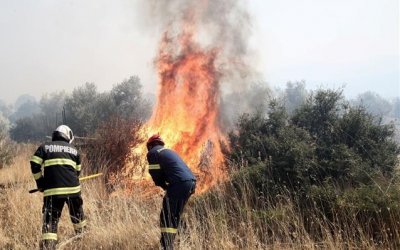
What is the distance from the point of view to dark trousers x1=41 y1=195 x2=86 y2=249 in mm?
5832

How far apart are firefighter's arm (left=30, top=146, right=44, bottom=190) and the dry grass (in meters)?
0.98

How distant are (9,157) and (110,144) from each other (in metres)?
6.99

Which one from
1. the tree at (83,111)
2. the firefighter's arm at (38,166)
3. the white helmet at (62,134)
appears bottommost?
the firefighter's arm at (38,166)

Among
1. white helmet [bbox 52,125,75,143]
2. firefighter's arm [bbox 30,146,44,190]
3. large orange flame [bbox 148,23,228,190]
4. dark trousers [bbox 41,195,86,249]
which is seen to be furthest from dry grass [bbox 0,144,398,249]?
large orange flame [bbox 148,23,228,190]

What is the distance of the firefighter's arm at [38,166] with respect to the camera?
6289 millimetres

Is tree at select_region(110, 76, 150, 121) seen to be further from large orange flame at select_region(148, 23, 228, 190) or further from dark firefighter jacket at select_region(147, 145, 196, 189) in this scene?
dark firefighter jacket at select_region(147, 145, 196, 189)

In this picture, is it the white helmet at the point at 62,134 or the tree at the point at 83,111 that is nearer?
the white helmet at the point at 62,134

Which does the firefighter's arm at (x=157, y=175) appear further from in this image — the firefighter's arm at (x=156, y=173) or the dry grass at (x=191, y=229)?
the dry grass at (x=191, y=229)

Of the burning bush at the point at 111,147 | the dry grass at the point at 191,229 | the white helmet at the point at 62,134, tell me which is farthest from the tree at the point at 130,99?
the white helmet at the point at 62,134

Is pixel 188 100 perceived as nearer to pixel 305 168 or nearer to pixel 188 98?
pixel 188 98

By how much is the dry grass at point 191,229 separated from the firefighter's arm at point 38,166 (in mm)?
981

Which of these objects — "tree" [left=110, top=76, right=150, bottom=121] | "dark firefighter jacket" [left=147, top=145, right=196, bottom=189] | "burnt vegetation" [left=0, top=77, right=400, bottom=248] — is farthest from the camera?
"tree" [left=110, top=76, right=150, bottom=121]

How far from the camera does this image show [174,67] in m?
17.5

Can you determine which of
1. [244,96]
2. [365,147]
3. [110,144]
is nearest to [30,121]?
[244,96]
